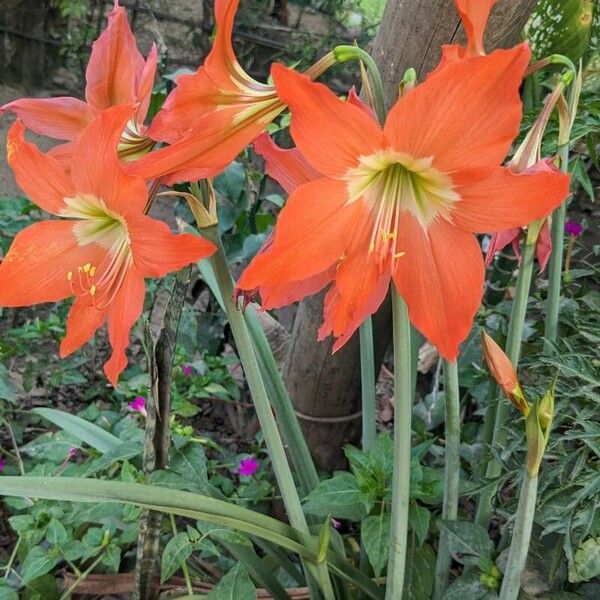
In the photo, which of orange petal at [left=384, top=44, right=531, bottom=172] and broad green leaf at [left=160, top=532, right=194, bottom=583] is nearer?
orange petal at [left=384, top=44, right=531, bottom=172]

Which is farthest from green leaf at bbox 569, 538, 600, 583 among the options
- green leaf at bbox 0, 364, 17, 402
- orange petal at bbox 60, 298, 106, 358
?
green leaf at bbox 0, 364, 17, 402

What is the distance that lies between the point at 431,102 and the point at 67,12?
333cm

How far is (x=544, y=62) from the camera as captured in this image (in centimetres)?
58

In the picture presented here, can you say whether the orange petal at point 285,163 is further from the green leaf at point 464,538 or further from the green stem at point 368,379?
the green leaf at point 464,538

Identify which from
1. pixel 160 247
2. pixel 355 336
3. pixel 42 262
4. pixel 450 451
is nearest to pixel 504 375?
pixel 450 451

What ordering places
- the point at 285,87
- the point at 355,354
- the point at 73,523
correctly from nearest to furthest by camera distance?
the point at 285,87 < the point at 73,523 < the point at 355,354

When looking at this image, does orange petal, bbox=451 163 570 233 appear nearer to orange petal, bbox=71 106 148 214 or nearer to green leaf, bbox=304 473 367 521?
orange petal, bbox=71 106 148 214

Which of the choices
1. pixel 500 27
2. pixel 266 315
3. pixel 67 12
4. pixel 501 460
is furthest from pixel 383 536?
pixel 67 12

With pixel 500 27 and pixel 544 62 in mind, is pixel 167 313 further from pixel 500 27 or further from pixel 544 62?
pixel 500 27

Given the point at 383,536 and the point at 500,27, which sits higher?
the point at 500,27

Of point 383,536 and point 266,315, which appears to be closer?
point 383,536

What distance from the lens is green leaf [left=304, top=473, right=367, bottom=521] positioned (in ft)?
2.81

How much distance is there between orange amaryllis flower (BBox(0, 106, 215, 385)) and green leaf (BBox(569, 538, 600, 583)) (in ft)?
1.69

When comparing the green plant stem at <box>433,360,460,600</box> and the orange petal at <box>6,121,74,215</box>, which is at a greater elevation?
the orange petal at <box>6,121,74,215</box>
